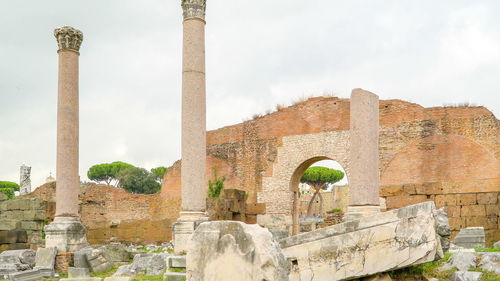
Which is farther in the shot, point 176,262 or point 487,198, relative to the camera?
point 487,198

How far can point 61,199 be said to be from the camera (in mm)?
12844

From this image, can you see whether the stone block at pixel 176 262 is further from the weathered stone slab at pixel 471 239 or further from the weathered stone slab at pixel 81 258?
the weathered stone slab at pixel 471 239

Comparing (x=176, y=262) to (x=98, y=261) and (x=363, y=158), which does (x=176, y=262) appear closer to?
(x=98, y=261)

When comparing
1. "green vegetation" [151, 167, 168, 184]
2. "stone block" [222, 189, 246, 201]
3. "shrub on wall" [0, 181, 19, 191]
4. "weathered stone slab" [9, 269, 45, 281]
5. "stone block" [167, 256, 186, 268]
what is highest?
"green vegetation" [151, 167, 168, 184]

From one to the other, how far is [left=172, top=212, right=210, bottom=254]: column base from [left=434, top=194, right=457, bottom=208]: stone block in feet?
28.8

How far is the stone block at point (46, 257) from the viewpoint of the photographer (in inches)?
467

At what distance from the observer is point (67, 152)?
13.0m

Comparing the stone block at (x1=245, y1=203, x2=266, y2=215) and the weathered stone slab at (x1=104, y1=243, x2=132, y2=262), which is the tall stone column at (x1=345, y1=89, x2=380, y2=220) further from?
the stone block at (x1=245, y1=203, x2=266, y2=215)

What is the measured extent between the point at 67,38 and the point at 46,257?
5.27 metres

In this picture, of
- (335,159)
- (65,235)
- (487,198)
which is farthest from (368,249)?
(335,159)

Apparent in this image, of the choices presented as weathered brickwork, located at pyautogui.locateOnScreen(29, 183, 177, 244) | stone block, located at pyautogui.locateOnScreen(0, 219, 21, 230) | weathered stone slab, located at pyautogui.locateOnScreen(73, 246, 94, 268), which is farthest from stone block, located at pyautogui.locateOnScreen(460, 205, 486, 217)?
stone block, located at pyautogui.locateOnScreen(0, 219, 21, 230)

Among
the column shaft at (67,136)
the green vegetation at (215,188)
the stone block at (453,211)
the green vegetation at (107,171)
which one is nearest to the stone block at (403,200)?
the stone block at (453,211)

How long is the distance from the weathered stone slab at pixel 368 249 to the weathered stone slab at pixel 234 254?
2.52m

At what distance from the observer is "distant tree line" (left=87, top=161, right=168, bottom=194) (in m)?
53.2
